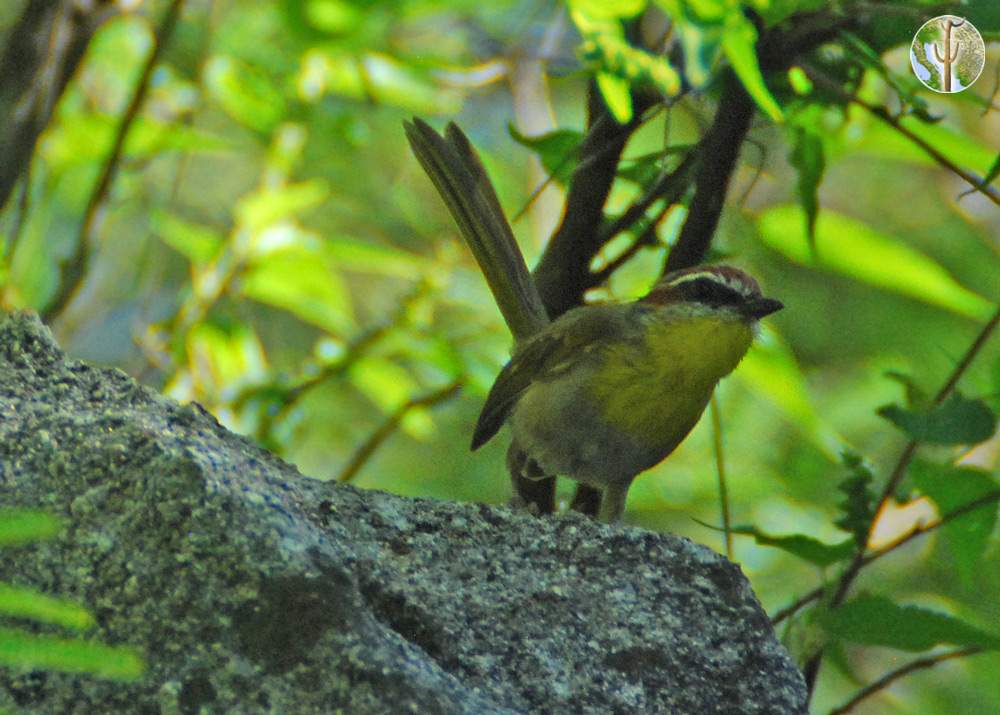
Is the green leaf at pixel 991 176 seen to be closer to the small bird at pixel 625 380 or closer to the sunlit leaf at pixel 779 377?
the small bird at pixel 625 380

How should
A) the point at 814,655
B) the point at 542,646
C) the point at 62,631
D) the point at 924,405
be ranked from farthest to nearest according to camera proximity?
the point at 924,405 < the point at 814,655 < the point at 542,646 < the point at 62,631

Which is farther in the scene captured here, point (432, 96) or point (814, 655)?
point (432, 96)

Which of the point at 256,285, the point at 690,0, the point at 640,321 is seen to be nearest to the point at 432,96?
the point at 256,285

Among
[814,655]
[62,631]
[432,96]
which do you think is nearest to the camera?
[62,631]

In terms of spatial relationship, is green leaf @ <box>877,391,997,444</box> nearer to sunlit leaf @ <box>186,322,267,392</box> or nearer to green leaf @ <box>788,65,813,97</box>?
green leaf @ <box>788,65,813,97</box>

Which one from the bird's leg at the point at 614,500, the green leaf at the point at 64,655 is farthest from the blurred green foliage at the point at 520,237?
the green leaf at the point at 64,655

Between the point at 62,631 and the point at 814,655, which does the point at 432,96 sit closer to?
the point at 814,655

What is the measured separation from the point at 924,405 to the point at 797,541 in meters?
0.60

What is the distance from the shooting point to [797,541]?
8.86 feet

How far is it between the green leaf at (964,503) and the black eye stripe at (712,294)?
889mm

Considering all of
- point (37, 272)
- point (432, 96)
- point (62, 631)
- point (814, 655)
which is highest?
point (432, 96)

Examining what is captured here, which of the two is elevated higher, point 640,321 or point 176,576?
point 640,321

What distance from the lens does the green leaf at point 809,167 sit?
10.5ft

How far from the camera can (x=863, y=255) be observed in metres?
4.15
